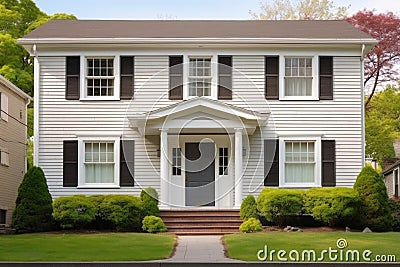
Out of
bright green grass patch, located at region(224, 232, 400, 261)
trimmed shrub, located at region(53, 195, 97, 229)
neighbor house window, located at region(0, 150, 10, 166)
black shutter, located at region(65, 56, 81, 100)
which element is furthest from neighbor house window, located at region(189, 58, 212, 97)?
neighbor house window, located at region(0, 150, 10, 166)

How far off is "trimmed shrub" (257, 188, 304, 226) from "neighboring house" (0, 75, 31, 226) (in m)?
10.2

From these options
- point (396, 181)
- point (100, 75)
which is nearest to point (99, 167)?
point (100, 75)

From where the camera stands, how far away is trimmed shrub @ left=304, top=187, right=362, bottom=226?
919 inches

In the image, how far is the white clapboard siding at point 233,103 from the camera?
26.0m

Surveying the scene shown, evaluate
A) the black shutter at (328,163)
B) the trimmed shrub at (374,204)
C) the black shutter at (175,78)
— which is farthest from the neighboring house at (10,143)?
the trimmed shrub at (374,204)

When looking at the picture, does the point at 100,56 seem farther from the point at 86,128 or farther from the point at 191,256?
the point at 191,256

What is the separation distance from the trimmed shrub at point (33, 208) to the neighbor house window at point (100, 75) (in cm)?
365

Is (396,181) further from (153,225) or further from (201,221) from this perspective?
(153,225)

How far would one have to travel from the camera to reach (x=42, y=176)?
24.2 meters

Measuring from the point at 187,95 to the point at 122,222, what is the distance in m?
5.10

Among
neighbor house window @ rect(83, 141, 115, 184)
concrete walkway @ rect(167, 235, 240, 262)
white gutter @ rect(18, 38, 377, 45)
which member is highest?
white gutter @ rect(18, 38, 377, 45)

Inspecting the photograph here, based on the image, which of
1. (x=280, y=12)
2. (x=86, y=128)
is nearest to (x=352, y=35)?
(x=86, y=128)

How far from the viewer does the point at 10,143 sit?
30.5m

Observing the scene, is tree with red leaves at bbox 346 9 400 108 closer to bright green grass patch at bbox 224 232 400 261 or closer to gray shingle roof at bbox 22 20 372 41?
gray shingle roof at bbox 22 20 372 41
